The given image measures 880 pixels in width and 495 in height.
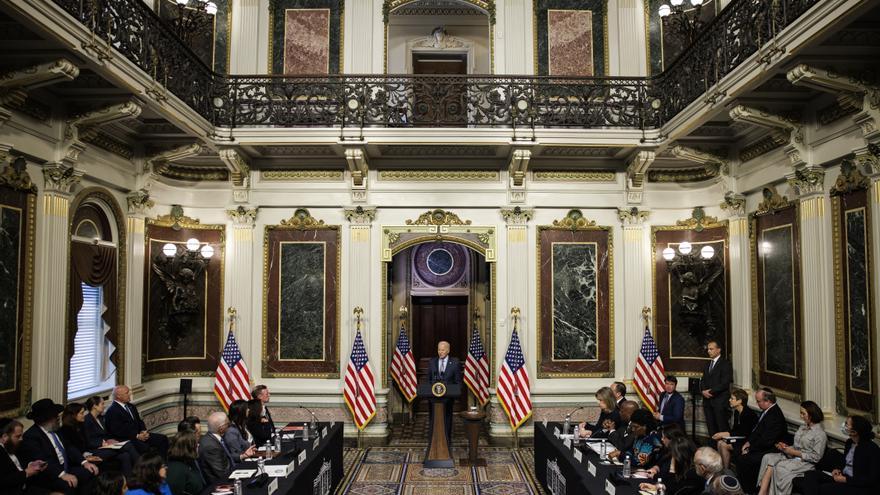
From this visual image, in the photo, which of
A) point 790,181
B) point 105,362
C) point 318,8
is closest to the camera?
point 790,181

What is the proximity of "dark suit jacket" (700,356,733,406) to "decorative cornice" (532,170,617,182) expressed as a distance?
144 inches

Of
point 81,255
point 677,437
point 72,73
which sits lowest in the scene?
point 677,437

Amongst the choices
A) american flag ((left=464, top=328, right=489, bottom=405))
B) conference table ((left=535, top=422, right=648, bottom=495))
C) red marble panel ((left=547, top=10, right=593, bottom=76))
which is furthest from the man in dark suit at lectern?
red marble panel ((left=547, top=10, right=593, bottom=76))

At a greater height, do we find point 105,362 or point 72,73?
point 72,73

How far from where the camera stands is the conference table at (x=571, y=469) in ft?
18.2

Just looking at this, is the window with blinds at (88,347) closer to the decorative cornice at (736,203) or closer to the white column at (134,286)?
the white column at (134,286)

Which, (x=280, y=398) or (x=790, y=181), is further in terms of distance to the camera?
(x=280, y=398)

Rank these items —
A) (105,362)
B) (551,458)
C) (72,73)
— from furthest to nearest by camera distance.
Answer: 1. (105,362)
2. (551,458)
3. (72,73)

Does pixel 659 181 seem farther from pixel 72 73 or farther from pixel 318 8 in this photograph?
pixel 72 73

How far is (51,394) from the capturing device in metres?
7.70

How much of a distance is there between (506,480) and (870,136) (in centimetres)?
606

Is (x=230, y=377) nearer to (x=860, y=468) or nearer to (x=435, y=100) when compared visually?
(x=435, y=100)

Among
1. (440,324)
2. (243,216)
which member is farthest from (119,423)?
(440,324)

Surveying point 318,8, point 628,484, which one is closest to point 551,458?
point 628,484
